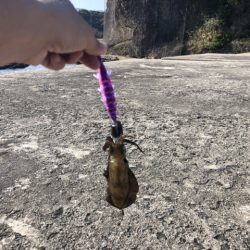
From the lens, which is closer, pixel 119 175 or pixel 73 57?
pixel 73 57

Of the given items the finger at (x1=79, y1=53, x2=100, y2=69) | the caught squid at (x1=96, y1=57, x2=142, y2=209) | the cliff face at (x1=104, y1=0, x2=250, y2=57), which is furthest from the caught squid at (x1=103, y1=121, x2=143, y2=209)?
the cliff face at (x1=104, y1=0, x2=250, y2=57)

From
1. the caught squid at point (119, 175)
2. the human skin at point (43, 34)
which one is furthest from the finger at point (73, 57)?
the caught squid at point (119, 175)

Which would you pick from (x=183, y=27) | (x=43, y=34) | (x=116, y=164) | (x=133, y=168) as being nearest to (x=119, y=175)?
(x=116, y=164)

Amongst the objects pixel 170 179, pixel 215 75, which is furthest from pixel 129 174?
pixel 215 75

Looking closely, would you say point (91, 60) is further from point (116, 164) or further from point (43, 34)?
point (116, 164)

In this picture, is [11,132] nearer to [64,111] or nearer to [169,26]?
[64,111]

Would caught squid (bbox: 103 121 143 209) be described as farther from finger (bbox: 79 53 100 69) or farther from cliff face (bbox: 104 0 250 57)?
cliff face (bbox: 104 0 250 57)
